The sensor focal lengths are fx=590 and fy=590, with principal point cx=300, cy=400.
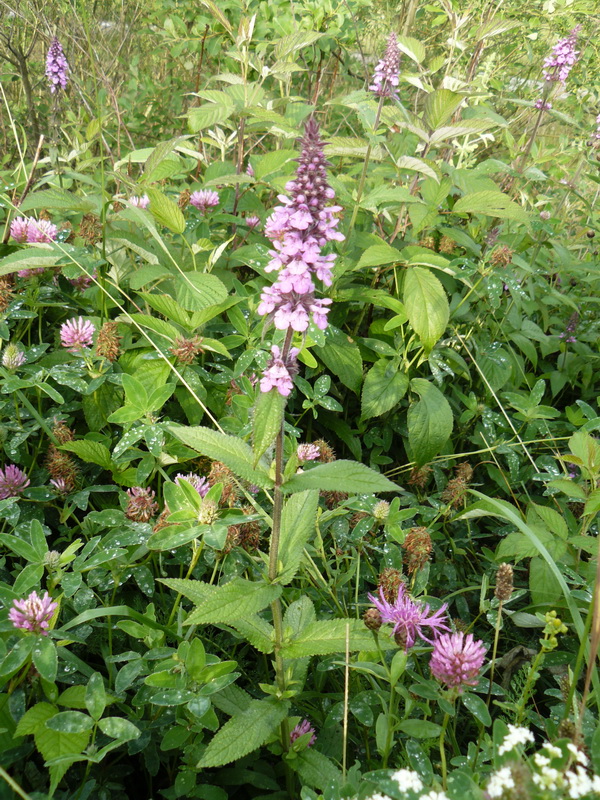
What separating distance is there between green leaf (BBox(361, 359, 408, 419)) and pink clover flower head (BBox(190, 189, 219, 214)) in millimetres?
875

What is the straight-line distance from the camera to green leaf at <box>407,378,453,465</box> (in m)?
1.82

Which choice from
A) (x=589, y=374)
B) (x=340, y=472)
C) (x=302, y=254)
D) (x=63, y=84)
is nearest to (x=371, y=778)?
(x=340, y=472)

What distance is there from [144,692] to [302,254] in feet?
2.88

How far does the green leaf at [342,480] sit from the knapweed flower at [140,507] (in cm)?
54

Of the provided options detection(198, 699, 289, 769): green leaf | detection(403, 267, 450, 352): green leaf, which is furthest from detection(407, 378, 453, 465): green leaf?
detection(198, 699, 289, 769): green leaf

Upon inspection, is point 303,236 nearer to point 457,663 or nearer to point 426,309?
point 457,663

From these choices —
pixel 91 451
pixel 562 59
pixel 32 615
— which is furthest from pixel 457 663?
pixel 562 59

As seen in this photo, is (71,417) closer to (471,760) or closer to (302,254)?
(302,254)

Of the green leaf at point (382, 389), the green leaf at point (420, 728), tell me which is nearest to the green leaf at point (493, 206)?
the green leaf at point (382, 389)

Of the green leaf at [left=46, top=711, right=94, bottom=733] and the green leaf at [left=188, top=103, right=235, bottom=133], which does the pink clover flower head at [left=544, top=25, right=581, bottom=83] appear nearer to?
the green leaf at [left=188, top=103, right=235, bottom=133]

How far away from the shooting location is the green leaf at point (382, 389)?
6.12 feet

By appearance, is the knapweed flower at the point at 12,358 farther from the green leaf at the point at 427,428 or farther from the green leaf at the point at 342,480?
the green leaf at the point at 427,428

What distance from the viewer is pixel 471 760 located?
1.01 meters

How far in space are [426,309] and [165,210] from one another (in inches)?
33.6
